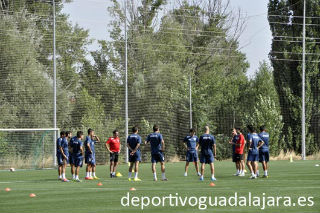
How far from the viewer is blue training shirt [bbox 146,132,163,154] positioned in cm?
2331

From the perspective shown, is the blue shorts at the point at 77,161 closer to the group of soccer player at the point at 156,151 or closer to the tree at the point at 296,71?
the group of soccer player at the point at 156,151

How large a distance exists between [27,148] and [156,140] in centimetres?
1548

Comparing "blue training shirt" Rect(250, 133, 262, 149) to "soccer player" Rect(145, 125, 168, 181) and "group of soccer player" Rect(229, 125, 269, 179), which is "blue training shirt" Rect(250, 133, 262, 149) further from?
"soccer player" Rect(145, 125, 168, 181)

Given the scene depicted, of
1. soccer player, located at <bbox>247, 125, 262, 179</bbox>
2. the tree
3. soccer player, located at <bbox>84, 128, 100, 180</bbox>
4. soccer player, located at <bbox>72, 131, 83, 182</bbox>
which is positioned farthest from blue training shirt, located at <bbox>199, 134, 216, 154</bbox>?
the tree

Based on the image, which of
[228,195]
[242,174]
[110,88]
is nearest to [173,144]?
[110,88]

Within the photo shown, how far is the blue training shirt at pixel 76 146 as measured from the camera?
24500 mm

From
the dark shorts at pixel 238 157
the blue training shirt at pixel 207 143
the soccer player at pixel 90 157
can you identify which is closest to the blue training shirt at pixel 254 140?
the dark shorts at pixel 238 157

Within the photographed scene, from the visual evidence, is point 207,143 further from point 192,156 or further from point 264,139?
point 264,139

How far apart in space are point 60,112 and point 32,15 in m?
7.79

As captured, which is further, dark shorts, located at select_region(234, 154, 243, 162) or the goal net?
the goal net

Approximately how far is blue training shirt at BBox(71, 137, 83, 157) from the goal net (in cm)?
1205

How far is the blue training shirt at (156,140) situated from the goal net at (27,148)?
46.9ft

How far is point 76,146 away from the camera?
24.6 metres

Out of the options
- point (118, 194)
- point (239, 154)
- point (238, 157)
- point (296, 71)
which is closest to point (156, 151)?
point (238, 157)
